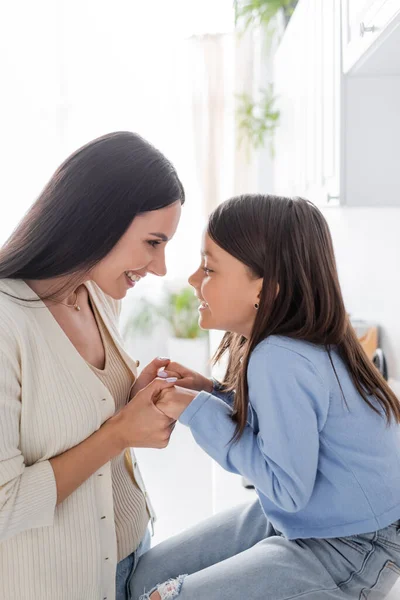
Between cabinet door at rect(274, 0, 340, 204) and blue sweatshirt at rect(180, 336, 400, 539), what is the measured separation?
36.5 inches

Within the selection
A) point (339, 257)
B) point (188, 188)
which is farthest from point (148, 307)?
point (339, 257)

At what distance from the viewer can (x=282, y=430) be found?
3.52ft

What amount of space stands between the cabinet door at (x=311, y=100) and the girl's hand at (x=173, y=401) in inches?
36.8

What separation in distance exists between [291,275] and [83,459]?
1.64ft

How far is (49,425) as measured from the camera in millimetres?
1144

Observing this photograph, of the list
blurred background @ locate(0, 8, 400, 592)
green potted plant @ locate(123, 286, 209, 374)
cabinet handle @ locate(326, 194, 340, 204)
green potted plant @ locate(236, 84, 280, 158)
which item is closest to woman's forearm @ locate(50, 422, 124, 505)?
cabinet handle @ locate(326, 194, 340, 204)

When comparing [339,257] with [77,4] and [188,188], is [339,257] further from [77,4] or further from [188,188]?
[77,4]

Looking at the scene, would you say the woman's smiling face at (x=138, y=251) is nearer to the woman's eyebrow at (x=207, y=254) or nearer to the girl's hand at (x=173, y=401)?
the woman's eyebrow at (x=207, y=254)

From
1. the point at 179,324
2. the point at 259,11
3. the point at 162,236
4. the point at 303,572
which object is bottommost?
the point at 179,324

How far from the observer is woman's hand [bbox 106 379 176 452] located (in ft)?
3.87

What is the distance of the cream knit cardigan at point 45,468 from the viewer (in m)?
1.08

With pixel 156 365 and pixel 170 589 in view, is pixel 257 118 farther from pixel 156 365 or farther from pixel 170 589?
pixel 170 589

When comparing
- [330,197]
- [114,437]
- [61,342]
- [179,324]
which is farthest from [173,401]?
[179,324]

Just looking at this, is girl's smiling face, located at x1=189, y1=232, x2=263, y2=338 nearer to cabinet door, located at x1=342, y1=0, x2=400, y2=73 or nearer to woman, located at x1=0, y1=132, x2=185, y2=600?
woman, located at x1=0, y1=132, x2=185, y2=600
